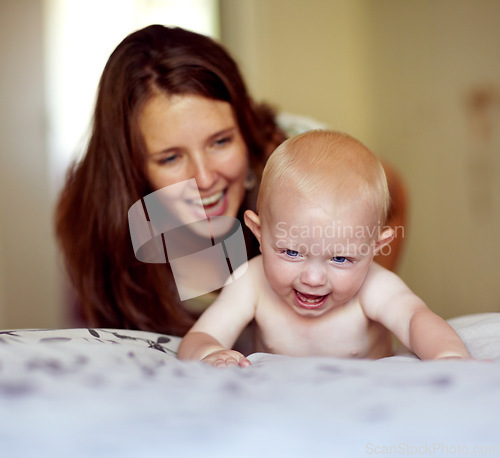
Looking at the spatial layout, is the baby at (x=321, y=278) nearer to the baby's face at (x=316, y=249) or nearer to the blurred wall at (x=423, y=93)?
the baby's face at (x=316, y=249)

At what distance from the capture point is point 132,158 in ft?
3.32

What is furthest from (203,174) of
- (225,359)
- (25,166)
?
(25,166)

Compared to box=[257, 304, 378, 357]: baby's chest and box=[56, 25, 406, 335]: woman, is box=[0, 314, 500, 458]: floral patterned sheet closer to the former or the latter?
box=[257, 304, 378, 357]: baby's chest

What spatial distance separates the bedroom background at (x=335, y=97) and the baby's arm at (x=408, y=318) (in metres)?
0.28

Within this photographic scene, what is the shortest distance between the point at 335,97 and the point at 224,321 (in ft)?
4.37

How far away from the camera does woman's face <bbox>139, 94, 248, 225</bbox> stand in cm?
93

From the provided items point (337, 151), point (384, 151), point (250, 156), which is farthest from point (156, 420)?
point (384, 151)

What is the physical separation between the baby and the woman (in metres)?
0.15

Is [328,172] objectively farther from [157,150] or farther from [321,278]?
[157,150]

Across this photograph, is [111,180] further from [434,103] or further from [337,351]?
[434,103]

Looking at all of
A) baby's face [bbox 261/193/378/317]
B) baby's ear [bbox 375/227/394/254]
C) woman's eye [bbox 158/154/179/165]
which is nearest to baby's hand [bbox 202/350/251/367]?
baby's face [bbox 261/193/378/317]

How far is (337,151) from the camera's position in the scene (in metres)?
0.70

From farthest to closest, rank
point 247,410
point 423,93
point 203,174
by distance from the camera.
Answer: point 423,93, point 203,174, point 247,410

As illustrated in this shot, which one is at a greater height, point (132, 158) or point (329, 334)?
point (132, 158)
